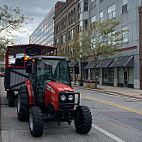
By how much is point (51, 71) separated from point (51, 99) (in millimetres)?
1185

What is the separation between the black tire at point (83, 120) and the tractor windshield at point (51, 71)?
135cm

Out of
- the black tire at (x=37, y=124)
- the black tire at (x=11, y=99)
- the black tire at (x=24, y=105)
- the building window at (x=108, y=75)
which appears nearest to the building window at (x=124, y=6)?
the building window at (x=108, y=75)

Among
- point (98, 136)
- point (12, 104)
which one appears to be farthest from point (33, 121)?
point (12, 104)

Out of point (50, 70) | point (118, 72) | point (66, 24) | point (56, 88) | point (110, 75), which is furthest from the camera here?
point (66, 24)

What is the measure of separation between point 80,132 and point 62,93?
1539 millimetres

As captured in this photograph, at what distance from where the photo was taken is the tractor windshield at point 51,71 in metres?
7.16

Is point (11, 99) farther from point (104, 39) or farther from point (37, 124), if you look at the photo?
point (104, 39)

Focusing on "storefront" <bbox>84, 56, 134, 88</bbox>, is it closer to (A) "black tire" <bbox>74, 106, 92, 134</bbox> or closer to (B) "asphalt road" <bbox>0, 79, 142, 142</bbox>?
(B) "asphalt road" <bbox>0, 79, 142, 142</bbox>

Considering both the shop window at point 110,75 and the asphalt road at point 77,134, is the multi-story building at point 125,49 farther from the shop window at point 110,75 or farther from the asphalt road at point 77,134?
the asphalt road at point 77,134

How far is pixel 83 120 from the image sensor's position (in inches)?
245

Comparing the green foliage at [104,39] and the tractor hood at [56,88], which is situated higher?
the green foliage at [104,39]

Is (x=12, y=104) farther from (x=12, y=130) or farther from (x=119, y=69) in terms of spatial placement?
(x=119, y=69)

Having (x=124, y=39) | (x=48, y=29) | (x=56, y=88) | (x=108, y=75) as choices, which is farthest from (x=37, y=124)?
(x=48, y=29)

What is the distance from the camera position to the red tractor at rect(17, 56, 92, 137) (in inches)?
237
